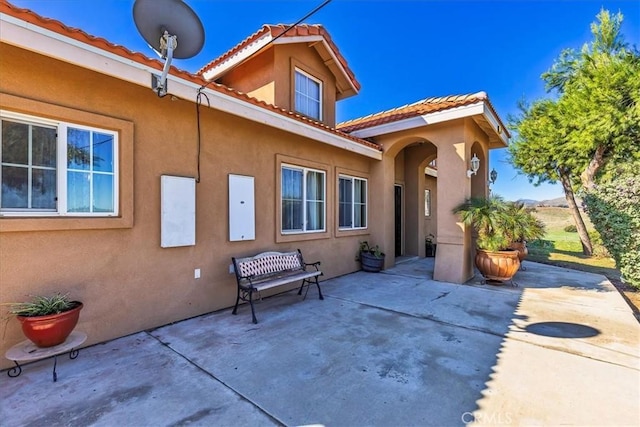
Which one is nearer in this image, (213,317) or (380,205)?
(213,317)

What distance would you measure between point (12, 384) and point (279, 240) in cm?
456

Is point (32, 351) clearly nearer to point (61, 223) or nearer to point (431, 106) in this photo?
point (61, 223)

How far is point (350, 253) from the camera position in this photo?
9125 millimetres

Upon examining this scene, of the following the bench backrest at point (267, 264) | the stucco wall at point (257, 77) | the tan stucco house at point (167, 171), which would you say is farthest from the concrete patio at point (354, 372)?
the stucco wall at point (257, 77)

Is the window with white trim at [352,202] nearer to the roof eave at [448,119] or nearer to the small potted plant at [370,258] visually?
the small potted plant at [370,258]

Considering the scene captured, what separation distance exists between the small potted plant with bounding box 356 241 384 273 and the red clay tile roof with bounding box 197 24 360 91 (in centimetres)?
582

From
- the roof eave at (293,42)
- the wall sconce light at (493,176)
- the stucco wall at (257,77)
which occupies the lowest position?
the wall sconce light at (493,176)

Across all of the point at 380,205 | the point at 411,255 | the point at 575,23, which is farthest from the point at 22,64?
the point at 575,23

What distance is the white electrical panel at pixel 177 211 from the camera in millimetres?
4848

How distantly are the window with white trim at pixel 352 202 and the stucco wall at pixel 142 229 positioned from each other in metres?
2.78

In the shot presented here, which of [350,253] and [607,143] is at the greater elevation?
[607,143]

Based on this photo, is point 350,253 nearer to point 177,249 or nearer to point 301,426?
point 177,249

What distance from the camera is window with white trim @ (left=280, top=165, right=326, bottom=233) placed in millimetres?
7273

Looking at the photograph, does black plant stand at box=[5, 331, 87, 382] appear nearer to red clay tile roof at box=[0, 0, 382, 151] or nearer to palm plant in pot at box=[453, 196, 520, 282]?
red clay tile roof at box=[0, 0, 382, 151]
